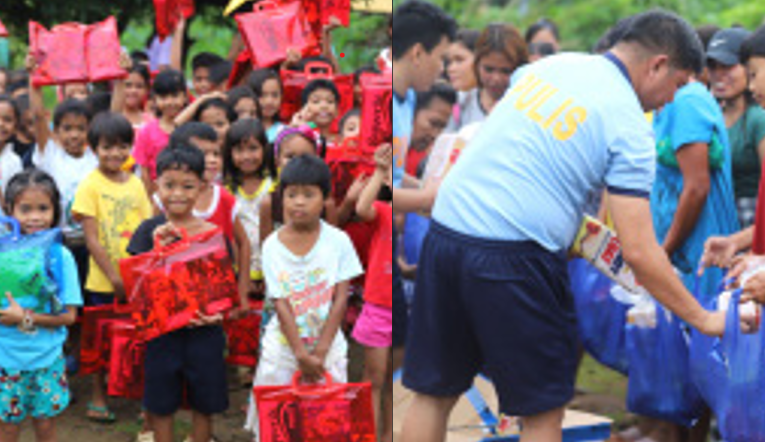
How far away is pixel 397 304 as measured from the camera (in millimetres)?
4527

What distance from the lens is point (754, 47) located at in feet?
13.1

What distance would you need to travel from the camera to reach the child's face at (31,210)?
4.01 m

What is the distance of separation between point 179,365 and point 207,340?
0.14 meters

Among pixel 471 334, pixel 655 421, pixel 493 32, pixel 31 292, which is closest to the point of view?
pixel 471 334

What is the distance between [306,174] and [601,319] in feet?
5.00

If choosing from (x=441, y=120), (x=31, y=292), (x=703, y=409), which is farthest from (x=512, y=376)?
(x=441, y=120)

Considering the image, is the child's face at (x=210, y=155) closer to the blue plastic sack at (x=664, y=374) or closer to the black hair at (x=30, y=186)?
the black hair at (x=30, y=186)

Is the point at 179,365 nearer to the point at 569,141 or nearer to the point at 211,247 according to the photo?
the point at 211,247

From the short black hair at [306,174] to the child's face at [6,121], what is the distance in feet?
7.51

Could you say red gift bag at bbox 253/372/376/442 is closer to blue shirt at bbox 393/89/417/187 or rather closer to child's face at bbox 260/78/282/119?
blue shirt at bbox 393/89/417/187

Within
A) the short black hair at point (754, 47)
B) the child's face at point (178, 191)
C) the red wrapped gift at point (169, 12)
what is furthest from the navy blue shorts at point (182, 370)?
→ the red wrapped gift at point (169, 12)

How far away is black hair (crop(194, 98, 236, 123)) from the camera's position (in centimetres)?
548

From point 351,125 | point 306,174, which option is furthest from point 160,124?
point 306,174

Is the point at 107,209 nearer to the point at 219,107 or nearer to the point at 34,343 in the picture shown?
Answer: the point at 34,343
